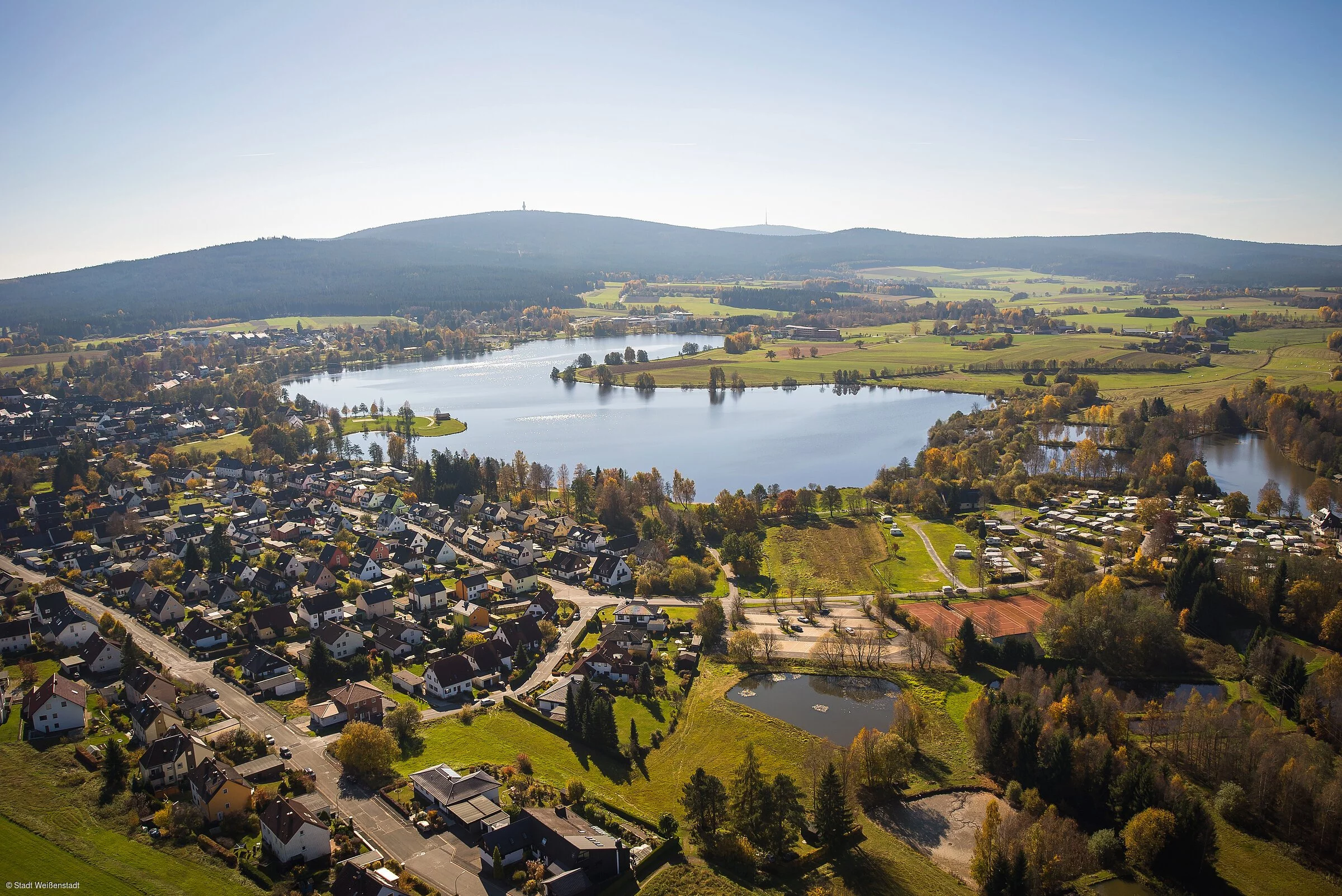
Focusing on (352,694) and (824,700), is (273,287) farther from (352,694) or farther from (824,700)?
(824,700)

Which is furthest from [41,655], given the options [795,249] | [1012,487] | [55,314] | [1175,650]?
[795,249]

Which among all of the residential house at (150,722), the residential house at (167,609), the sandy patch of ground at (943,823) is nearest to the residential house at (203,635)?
the residential house at (167,609)

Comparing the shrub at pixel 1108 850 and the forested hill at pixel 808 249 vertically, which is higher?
the forested hill at pixel 808 249

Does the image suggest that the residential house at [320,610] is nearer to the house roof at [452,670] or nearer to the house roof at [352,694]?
the house roof at [352,694]

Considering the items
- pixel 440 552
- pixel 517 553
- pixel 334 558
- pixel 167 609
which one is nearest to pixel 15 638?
pixel 167 609

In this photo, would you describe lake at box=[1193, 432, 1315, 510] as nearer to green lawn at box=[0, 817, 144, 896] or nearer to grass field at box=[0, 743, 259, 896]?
grass field at box=[0, 743, 259, 896]

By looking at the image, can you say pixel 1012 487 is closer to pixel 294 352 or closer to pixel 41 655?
pixel 41 655
